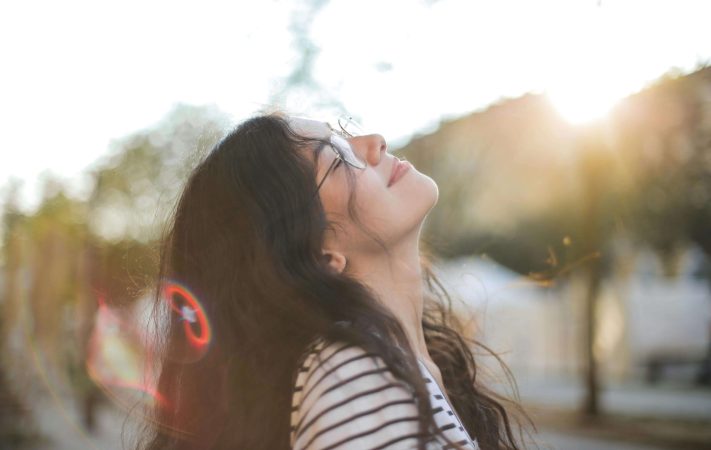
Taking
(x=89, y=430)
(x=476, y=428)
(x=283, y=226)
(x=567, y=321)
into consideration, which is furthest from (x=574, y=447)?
(x=567, y=321)

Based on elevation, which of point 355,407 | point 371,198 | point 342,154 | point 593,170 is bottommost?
point 355,407

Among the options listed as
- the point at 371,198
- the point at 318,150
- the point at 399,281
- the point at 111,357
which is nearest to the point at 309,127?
the point at 318,150

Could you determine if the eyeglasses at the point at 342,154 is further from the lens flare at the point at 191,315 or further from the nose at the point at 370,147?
the lens flare at the point at 191,315

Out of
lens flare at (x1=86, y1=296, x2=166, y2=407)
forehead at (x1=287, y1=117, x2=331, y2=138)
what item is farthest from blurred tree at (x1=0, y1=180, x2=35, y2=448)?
forehead at (x1=287, y1=117, x2=331, y2=138)

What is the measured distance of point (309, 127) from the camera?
2006mm

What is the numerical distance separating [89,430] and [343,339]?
37.4ft

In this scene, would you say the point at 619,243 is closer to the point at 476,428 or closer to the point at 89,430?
the point at 89,430

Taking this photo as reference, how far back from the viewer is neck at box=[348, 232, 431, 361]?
194cm

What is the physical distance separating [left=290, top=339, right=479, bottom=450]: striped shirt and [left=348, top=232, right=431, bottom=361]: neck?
37 cm

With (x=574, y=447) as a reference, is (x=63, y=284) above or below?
above

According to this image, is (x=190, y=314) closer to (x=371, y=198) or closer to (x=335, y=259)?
(x=335, y=259)

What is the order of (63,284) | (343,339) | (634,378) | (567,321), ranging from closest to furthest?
(343,339), (63,284), (634,378), (567,321)

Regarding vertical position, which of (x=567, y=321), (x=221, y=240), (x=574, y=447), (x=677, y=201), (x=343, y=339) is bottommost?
(x=343, y=339)

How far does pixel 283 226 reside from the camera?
1.83 meters
